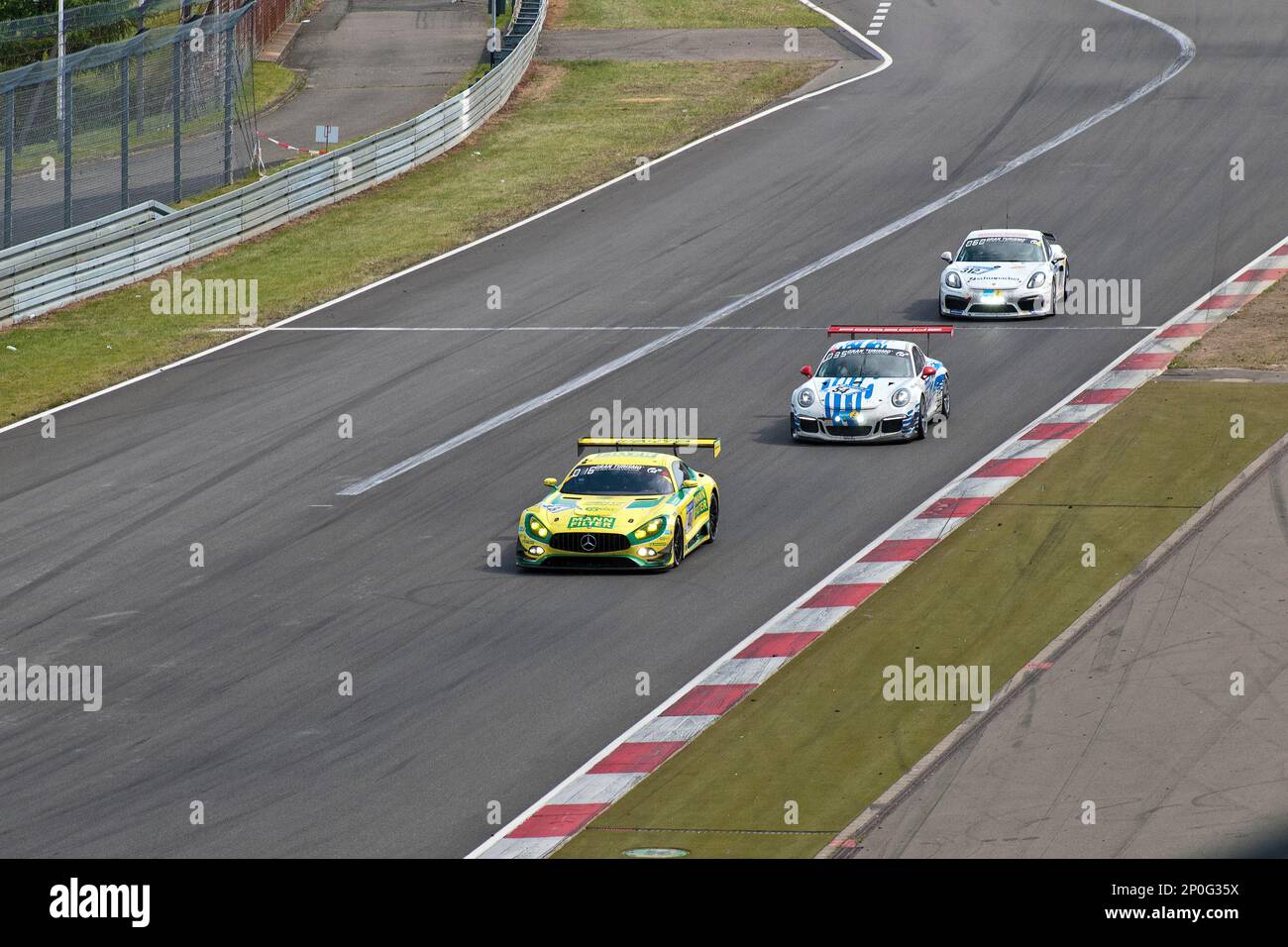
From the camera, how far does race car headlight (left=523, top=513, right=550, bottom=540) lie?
67.6 ft

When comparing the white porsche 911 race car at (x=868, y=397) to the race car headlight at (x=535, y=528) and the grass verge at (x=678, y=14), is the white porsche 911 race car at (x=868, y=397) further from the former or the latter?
the grass verge at (x=678, y=14)

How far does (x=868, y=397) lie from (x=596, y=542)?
6517mm

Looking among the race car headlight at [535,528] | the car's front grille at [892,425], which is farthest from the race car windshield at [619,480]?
the car's front grille at [892,425]

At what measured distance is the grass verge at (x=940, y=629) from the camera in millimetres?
14156

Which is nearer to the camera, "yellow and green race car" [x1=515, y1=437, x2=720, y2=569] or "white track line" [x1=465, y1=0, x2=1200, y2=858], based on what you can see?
"white track line" [x1=465, y1=0, x2=1200, y2=858]

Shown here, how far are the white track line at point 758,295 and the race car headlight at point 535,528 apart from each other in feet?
13.6

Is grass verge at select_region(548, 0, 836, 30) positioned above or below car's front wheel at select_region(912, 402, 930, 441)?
above

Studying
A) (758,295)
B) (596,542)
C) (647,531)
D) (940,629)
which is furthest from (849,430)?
(758,295)

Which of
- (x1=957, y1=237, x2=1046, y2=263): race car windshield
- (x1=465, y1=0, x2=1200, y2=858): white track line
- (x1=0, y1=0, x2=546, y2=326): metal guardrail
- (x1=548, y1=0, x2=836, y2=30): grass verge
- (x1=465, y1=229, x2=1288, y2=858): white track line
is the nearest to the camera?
(x1=465, y1=0, x2=1200, y2=858): white track line

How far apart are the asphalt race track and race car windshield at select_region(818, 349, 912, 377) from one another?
113 centimetres

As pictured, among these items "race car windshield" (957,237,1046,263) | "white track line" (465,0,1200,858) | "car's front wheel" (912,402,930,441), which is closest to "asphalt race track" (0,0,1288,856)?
"white track line" (465,0,1200,858)

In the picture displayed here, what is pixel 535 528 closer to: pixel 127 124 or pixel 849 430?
pixel 849 430

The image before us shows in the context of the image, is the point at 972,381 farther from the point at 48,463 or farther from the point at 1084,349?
the point at 48,463

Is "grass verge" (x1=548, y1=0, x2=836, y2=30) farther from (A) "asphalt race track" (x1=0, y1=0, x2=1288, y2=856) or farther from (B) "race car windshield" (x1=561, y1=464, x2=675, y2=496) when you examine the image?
(B) "race car windshield" (x1=561, y1=464, x2=675, y2=496)
